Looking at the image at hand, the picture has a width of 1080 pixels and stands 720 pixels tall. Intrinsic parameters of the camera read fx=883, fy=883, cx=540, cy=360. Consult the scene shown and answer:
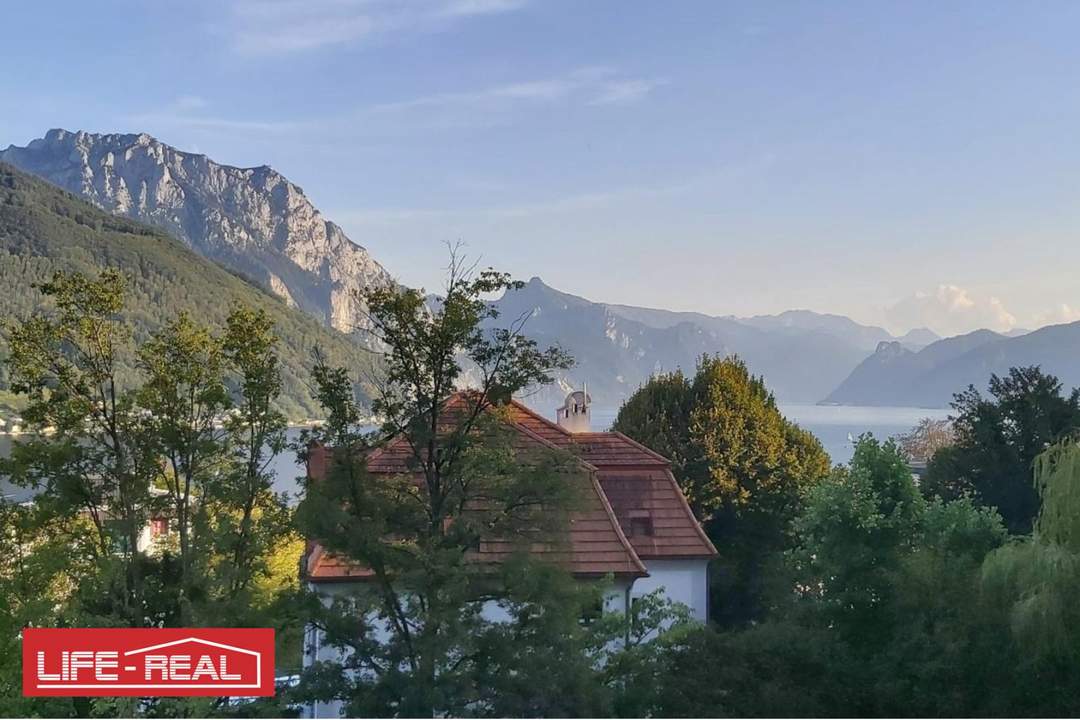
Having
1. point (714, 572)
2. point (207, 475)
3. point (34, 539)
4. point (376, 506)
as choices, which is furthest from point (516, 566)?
point (714, 572)

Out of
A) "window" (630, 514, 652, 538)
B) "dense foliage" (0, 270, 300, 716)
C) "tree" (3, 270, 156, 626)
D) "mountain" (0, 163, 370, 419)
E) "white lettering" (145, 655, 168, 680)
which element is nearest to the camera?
"white lettering" (145, 655, 168, 680)

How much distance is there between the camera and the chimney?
32.9m

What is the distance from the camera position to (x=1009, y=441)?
2397 centimetres

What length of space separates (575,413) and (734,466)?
694cm

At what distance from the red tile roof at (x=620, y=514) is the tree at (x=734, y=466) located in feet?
17.5

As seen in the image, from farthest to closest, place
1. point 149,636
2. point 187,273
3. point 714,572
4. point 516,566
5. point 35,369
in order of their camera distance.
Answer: point 187,273 → point 714,572 → point 35,369 → point 516,566 → point 149,636

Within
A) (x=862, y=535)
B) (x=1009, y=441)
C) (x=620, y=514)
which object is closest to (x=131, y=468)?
(x=620, y=514)

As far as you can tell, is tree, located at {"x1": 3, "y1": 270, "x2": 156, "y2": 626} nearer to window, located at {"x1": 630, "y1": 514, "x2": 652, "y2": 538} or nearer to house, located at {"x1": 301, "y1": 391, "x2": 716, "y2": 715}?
house, located at {"x1": 301, "y1": 391, "x2": 716, "y2": 715}

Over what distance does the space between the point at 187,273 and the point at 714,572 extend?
493ft

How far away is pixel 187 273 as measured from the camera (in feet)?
518

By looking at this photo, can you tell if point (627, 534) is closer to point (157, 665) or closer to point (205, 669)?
point (205, 669)

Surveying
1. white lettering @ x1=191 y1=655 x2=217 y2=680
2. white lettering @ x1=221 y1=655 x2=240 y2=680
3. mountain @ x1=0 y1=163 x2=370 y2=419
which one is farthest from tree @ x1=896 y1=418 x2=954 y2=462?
mountain @ x1=0 y1=163 x2=370 y2=419

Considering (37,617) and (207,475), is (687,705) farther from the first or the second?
(37,617)

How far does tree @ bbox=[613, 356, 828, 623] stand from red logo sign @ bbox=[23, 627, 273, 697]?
1813 centimetres
